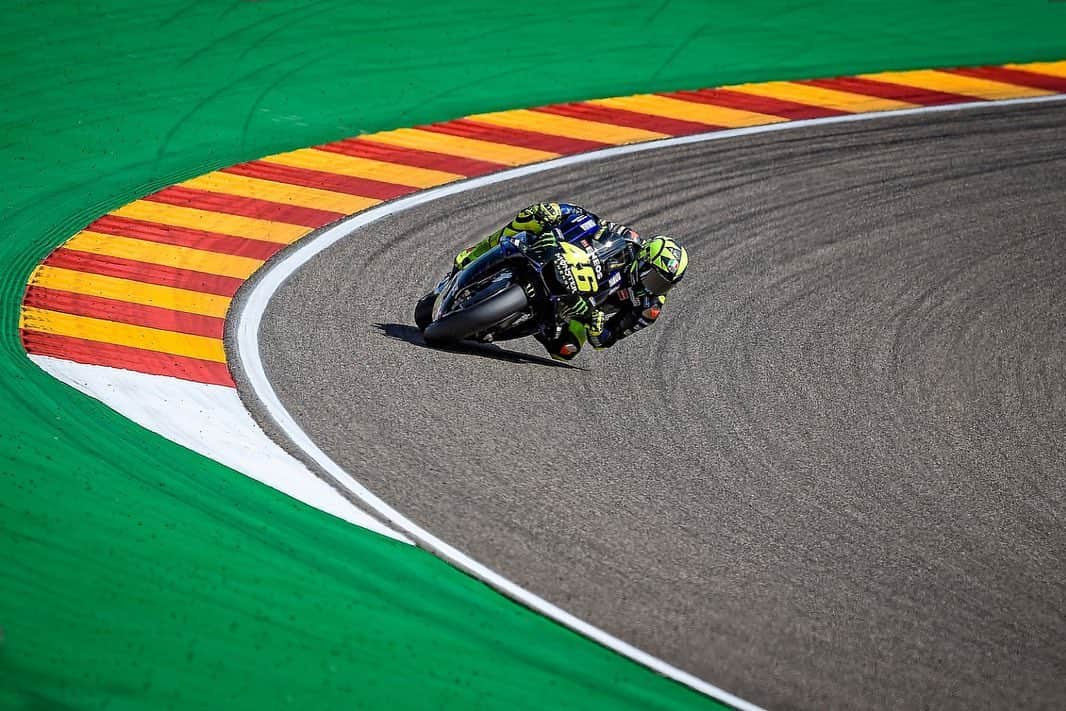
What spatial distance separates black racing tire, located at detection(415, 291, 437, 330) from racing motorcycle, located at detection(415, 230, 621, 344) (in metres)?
0.10

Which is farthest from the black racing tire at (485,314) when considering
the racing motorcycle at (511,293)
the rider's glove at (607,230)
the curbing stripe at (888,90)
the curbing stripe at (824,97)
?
the curbing stripe at (888,90)

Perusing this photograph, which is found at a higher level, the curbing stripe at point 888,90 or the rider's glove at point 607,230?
the rider's glove at point 607,230

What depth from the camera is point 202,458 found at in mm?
9820

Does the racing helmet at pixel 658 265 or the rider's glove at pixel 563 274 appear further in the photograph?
the racing helmet at pixel 658 265

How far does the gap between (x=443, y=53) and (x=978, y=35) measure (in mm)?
9734

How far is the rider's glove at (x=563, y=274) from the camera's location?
1151cm

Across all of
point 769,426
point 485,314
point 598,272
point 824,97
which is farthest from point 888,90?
point 485,314

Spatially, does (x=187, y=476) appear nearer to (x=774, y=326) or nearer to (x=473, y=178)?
(x=774, y=326)

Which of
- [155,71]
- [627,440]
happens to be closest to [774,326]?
[627,440]

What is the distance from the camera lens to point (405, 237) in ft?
48.2

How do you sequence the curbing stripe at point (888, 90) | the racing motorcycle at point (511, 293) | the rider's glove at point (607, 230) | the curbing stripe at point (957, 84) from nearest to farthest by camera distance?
the racing motorcycle at point (511, 293), the rider's glove at point (607, 230), the curbing stripe at point (888, 90), the curbing stripe at point (957, 84)

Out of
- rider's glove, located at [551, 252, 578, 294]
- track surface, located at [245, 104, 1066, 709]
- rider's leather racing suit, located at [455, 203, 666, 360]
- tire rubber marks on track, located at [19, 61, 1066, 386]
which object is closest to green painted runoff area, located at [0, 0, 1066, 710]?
tire rubber marks on track, located at [19, 61, 1066, 386]

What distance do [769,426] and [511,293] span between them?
8.58ft

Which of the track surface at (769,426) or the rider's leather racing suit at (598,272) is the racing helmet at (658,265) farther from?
the track surface at (769,426)
